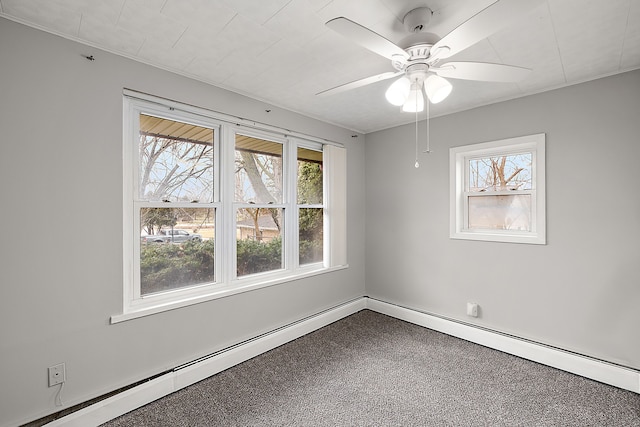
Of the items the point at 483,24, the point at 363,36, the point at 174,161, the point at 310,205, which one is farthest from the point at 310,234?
the point at 483,24

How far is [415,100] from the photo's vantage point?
183 cm

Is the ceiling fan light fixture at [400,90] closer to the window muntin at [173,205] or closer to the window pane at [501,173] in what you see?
the window muntin at [173,205]

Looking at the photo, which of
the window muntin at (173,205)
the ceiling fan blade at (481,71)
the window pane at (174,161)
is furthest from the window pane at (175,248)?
the ceiling fan blade at (481,71)

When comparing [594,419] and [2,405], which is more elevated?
[2,405]

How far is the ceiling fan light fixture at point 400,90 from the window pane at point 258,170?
163 centimetres

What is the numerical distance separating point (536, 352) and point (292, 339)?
2250 mm

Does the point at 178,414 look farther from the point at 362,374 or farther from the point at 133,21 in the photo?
the point at 133,21

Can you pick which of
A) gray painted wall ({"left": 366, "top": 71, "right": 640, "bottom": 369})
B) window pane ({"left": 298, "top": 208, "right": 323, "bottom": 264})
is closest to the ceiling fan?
gray painted wall ({"left": 366, "top": 71, "right": 640, "bottom": 369})

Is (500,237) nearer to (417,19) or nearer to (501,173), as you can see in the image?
(501,173)

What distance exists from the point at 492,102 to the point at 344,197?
186 cm

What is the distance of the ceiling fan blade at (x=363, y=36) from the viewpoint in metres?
1.24

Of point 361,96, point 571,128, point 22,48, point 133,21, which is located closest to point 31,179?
point 22,48

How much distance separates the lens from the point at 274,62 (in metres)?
2.18

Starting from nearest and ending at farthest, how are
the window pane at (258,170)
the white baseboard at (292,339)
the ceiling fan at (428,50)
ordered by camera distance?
the ceiling fan at (428,50), the white baseboard at (292,339), the window pane at (258,170)
